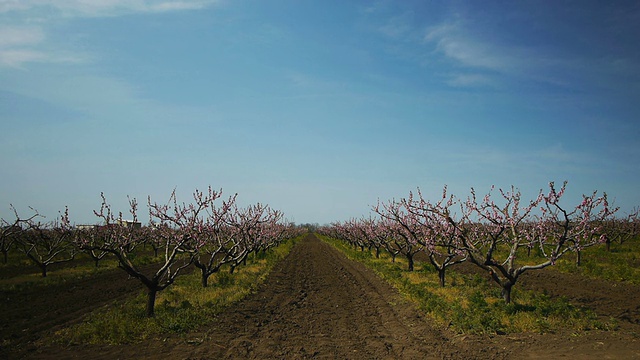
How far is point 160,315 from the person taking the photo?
1453 cm

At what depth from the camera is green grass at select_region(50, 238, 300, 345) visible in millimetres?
12344

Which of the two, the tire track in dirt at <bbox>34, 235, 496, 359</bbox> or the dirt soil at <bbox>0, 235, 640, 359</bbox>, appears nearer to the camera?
the dirt soil at <bbox>0, 235, 640, 359</bbox>

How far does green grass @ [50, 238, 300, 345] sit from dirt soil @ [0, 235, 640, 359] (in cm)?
60

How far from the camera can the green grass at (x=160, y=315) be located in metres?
12.3

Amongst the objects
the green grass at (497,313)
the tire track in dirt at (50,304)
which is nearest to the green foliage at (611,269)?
the green grass at (497,313)

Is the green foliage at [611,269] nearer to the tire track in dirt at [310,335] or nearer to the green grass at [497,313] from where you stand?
the green grass at [497,313]

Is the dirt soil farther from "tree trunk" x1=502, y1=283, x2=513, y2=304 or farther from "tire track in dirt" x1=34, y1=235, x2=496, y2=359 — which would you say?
"tree trunk" x1=502, y1=283, x2=513, y2=304

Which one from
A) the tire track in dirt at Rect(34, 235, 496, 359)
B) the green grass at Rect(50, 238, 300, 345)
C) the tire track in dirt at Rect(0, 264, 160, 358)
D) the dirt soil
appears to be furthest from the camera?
the tire track in dirt at Rect(0, 264, 160, 358)

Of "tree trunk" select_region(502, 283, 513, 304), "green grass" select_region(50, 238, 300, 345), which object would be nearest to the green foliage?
"tree trunk" select_region(502, 283, 513, 304)

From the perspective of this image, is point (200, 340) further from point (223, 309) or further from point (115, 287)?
point (115, 287)

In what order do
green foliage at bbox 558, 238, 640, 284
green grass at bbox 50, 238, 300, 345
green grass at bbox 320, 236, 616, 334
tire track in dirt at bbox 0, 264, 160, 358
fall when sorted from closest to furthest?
green grass at bbox 50, 238, 300, 345 < green grass at bbox 320, 236, 616, 334 < tire track in dirt at bbox 0, 264, 160, 358 < green foliage at bbox 558, 238, 640, 284

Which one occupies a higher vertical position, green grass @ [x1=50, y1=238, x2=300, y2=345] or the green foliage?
green grass @ [x1=50, y1=238, x2=300, y2=345]

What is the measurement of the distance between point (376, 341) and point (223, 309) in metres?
7.45

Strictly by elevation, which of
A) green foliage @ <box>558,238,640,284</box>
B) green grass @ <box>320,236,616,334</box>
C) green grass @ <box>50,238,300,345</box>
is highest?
green grass @ <box>50,238,300,345</box>
